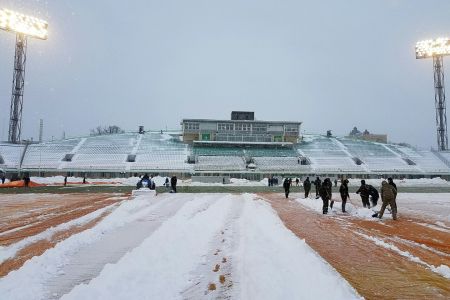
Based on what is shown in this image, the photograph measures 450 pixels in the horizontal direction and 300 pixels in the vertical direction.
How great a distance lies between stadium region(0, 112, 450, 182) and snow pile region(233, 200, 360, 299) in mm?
58715

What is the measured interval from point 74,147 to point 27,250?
7514 centimetres

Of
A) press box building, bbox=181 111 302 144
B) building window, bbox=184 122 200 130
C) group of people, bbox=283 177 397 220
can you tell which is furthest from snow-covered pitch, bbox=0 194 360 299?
building window, bbox=184 122 200 130

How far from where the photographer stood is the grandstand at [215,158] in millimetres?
67500

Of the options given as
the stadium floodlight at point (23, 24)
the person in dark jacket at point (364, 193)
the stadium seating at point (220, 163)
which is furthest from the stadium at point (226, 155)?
the person in dark jacket at point (364, 193)

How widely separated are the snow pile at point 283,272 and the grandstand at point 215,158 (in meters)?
58.6

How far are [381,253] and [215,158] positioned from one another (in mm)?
65889

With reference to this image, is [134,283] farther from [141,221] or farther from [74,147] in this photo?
[74,147]

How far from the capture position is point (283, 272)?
594 cm

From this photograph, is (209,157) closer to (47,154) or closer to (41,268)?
(47,154)

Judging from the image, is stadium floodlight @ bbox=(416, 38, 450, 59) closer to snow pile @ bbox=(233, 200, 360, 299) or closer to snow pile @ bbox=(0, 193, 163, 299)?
snow pile @ bbox=(233, 200, 360, 299)

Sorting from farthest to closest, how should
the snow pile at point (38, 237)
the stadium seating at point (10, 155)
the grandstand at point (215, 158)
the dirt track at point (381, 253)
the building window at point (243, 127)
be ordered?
1. the building window at point (243, 127)
2. the grandstand at point (215, 158)
3. the stadium seating at point (10, 155)
4. the snow pile at point (38, 237)
5. the dirt track at point (381, 253)

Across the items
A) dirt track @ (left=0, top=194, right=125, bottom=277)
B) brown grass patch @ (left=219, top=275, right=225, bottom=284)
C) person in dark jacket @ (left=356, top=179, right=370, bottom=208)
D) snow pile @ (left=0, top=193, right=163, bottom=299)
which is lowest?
dirt track @ (left=0, top=194, right=125, bottom=277)

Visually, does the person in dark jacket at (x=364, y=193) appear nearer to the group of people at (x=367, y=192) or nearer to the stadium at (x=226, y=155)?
the group of people at (x=367, y=192)

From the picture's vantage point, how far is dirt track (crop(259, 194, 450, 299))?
5340 millimetres
